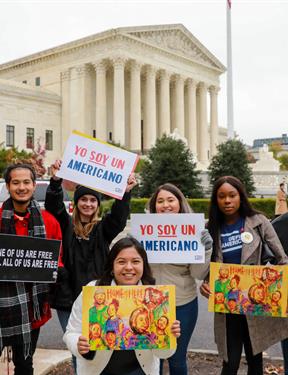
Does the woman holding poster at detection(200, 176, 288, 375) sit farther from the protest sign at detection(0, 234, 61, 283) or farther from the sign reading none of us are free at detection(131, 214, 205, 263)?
the protest sign at detection(0, 234, 61, 283)

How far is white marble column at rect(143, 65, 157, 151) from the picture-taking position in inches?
2240

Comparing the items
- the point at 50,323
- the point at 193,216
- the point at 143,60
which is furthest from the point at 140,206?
the point at 143,60

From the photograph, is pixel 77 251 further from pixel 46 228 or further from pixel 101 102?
pixel 101 102

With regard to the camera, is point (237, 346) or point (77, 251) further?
point (237, 346)

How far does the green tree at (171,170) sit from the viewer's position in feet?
107

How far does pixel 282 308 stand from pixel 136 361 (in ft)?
4.65

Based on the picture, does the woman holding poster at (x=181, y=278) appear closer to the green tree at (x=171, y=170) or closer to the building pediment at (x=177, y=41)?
the green tree at (x=171, y=170)

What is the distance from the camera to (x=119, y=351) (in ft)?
10.9

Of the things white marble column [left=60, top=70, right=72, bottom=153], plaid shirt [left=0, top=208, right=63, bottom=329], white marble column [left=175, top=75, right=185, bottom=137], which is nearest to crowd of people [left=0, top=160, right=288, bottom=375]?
plaid shirt [left=0, top=208, right=63, bottom=329]

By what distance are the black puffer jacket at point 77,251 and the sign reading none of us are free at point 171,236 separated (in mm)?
229

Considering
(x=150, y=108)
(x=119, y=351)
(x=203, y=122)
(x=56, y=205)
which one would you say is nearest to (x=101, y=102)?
(x=150, y=108)

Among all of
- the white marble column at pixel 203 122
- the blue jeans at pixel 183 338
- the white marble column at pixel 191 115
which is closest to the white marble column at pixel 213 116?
the white marble column at pixel 203 122

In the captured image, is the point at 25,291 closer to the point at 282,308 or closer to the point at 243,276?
the point at 243,276

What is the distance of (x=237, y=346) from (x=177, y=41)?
203 feet
